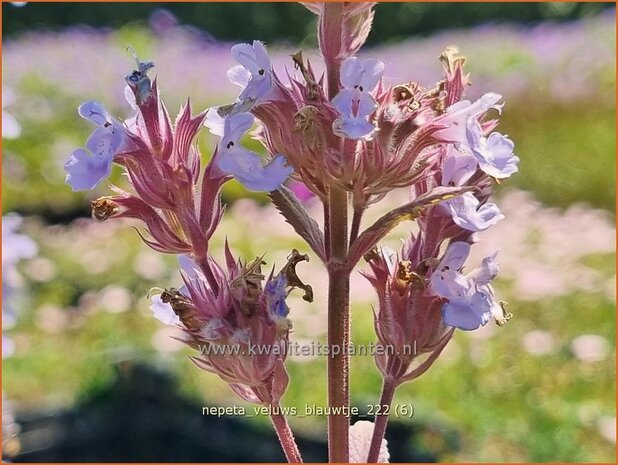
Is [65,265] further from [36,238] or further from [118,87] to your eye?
[118,87]

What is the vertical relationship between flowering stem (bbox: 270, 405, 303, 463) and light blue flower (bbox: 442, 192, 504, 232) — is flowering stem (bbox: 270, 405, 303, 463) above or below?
below

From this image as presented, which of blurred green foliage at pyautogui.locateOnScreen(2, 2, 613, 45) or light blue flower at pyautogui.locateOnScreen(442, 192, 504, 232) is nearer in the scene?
light blue flower at pyautogui.locateOnScreen(442, 192, 504, 232)

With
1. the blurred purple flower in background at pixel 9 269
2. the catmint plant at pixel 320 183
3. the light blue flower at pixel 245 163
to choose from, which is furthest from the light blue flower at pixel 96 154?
the blurred purple flower in background at pixel 9 269

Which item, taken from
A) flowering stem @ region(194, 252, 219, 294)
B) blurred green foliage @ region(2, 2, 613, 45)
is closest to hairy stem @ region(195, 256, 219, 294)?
flowering stem @ region(194, 252, 219, 294)

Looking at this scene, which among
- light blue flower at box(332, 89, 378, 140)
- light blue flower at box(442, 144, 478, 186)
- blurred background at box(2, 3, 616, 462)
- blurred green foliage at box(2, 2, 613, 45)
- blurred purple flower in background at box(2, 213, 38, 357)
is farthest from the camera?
blurred green foliage at box(2, 2, 613, 45)

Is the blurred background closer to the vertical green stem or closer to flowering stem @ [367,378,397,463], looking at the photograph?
the vertical green stem

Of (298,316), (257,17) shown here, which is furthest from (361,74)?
(257,17)

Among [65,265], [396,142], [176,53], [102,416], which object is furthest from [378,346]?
[176,53]
